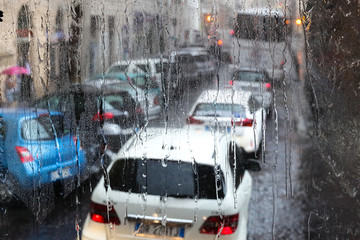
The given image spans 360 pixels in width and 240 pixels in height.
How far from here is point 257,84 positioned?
7.02ft

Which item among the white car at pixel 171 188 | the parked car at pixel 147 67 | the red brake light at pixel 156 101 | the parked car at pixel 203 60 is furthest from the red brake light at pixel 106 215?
the parked car at pixel 203 60

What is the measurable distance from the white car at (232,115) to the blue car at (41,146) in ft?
2.09

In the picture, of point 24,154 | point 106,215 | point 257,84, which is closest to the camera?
point 257,84

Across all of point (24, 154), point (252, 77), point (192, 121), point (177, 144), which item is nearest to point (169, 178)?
point (177, 144)

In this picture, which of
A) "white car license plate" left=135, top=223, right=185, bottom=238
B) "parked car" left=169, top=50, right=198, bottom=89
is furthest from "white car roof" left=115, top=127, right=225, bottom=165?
"white car license plate" left=135, top=223, right=185, bottom=238

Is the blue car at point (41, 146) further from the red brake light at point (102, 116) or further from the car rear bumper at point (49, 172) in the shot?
the red brake light at point (102, 116)

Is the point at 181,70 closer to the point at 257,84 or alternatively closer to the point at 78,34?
the point at 257,84

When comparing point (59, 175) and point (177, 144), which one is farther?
point (59, 175)

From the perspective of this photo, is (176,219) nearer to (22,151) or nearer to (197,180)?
(197,180)

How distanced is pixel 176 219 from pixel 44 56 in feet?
3.37

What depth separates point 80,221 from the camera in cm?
230

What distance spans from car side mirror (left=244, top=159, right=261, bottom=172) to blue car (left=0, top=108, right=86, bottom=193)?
823 millimetres

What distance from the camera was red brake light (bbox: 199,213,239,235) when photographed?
219 cm

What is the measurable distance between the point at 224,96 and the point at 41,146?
0.98 metres
